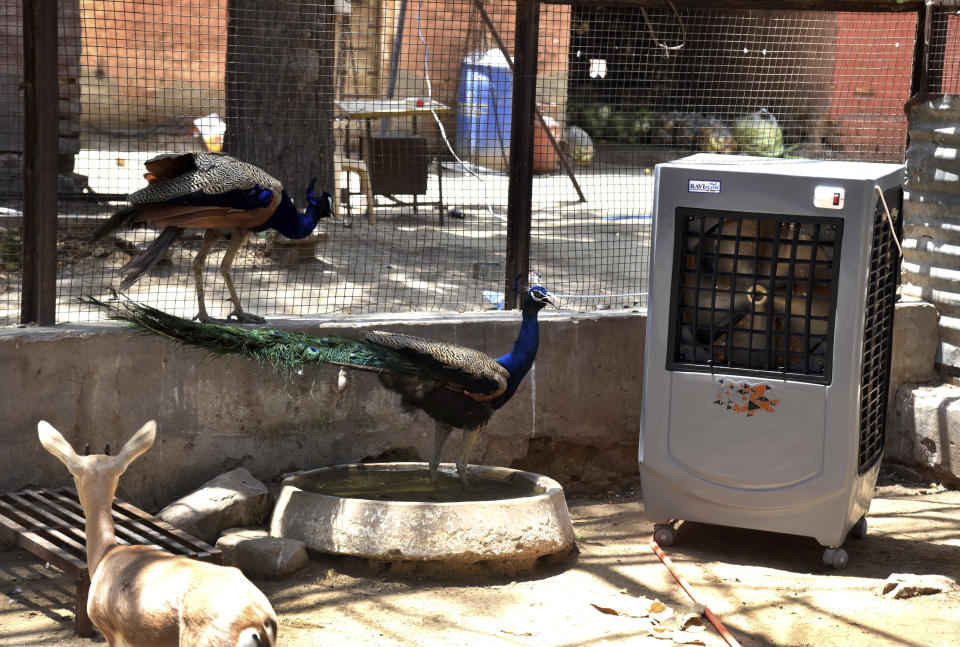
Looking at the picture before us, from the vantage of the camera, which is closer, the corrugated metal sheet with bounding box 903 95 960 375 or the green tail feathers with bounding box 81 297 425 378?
the green tail feathers with bounding box 81 297 425 378

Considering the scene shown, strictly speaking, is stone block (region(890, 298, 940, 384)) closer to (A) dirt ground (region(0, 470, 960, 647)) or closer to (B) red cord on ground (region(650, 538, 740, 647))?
(A) dirt ground (region(0, 470, 960, 647))

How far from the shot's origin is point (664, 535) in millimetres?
5320

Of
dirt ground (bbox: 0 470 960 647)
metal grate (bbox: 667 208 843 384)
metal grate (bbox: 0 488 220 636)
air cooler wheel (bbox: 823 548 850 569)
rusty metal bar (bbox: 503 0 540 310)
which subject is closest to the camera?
metal grate (bbox: 0 488 220 636)

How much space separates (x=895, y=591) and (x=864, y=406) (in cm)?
90

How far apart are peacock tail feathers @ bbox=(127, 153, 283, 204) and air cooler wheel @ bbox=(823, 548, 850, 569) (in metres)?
3.23

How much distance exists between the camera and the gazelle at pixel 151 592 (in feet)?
9.79

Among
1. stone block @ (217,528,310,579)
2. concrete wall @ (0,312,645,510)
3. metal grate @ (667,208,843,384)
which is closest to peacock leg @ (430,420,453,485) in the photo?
concrete wall @ (0,312,645,510)

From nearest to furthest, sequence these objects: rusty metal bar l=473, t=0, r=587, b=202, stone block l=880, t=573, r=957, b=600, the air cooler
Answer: stone block l=880, t=573, r=957, b=600, the air cooler, rusty metal bar l=473, t=0, r=587, b=202

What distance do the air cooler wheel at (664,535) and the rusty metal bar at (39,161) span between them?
10.6 feet

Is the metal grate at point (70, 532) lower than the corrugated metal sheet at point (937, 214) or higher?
lower

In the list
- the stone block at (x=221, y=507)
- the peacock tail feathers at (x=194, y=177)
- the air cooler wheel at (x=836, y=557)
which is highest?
the peacock tail feathers at (x=194, y=177)

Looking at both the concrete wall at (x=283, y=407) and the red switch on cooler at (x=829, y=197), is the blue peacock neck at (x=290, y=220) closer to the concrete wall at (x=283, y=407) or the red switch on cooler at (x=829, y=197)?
the concrete wall at (x=283, y=407)

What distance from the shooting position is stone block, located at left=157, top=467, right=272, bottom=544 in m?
4.90

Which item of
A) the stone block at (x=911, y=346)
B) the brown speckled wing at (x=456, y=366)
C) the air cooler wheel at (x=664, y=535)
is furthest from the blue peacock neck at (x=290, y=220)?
the stone block at (x=911, y=346)
